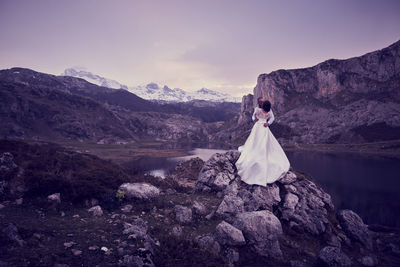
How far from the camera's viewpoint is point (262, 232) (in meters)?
12.6

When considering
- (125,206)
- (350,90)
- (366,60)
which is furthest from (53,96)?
(366,60)

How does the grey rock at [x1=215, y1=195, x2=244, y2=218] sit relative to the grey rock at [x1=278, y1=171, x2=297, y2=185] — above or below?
below

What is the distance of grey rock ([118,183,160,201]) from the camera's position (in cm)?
1681

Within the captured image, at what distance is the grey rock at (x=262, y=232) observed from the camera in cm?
1234

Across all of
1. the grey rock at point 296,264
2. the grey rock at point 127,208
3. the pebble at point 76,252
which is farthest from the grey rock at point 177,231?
the grey rock at point 296,264

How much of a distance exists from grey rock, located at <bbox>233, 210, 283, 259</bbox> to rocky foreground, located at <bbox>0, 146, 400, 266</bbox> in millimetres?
48

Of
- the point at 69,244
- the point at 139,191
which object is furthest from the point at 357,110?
the point at 69,244

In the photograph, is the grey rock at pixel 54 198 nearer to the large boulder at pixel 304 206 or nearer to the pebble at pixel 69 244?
the pebble at pixel 69 244

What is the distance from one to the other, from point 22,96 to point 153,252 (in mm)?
165507

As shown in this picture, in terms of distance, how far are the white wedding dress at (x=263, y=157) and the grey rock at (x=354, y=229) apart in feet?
20.7

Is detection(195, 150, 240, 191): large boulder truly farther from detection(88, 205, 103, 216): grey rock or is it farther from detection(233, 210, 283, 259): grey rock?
detection(88, 205, 103, 216): grey rock

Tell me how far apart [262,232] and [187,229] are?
431 cm

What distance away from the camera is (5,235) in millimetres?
9195

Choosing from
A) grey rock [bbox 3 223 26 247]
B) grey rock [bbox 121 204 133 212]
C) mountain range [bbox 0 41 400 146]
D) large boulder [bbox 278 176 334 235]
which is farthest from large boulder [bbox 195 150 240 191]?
mountain range [bbox 0 41 400 146]
